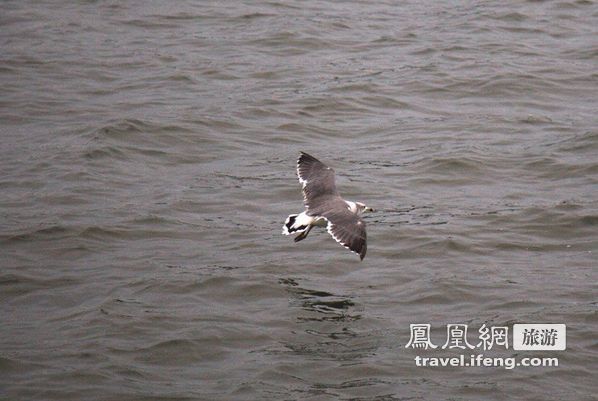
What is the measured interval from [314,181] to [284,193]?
4.24 feet

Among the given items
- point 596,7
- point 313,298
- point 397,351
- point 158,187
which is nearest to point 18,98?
point 158,187

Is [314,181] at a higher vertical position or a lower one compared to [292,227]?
higher

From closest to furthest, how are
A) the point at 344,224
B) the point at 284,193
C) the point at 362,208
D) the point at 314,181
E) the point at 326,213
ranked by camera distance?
the point at 344,224 → the point at 326,213 → the point at 314,181 → the point at 362,208 → the point at 284,193

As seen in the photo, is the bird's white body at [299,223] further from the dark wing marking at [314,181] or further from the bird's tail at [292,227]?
the dark wing marking at [314,181]

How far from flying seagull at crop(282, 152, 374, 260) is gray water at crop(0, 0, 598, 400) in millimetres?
418

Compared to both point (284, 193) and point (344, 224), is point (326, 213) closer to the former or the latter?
point (344, 224)

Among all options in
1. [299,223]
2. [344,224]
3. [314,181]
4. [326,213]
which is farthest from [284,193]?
[344,224]

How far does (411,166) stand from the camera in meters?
12.0

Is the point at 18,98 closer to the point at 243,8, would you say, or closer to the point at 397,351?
the point at 243,8

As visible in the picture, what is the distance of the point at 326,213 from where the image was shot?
9.30 m

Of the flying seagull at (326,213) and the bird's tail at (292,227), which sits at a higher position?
the flying seagull at (326,213)

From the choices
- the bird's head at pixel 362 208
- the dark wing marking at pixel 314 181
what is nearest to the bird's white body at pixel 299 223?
the dark wing marking at pixel 314 181

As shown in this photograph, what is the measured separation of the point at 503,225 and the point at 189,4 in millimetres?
8538

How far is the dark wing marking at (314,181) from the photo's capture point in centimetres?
982
